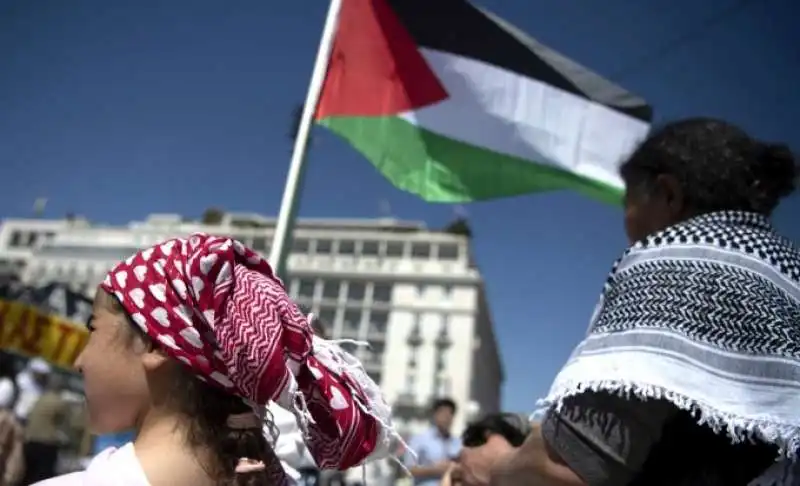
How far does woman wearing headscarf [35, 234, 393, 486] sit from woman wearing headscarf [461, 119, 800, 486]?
1.47 feet

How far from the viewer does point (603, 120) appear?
514cm

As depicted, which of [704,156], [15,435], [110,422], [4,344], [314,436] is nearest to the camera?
[110,422]

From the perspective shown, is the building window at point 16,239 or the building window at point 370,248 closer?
the building window at point 370,248

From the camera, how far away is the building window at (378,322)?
217 feet

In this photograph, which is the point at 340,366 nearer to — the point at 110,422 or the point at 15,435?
the point at 110,422

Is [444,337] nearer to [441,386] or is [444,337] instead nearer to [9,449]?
[441,386]

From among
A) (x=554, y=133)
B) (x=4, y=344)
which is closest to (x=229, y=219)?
(x=4, y=344)

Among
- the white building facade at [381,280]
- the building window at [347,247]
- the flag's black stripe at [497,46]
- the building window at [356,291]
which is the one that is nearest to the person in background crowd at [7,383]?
the flag's black stripe at [497,46]

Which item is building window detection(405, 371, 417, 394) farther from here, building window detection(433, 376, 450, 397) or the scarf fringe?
the scarf fringe

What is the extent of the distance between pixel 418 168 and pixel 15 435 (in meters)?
3.55

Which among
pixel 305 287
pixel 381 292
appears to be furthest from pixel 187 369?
pixel 305 287

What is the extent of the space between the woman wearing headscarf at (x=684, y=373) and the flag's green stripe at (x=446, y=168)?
3321 mm

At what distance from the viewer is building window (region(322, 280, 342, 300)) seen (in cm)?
6819

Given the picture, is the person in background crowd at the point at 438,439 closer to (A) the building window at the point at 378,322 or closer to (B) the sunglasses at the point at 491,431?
(B) the sunglasses at the point at 491,431
